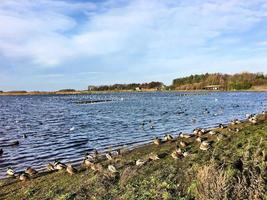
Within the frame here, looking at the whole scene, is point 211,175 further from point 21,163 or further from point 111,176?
point 21,163

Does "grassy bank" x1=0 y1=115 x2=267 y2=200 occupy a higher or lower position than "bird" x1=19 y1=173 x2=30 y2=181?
higher

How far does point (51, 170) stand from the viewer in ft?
54.8

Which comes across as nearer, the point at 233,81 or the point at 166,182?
the point at 166,182

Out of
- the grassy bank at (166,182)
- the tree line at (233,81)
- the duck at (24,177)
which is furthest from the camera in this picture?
the tree line at (233,81)

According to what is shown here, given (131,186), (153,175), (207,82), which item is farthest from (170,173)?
(207,82)

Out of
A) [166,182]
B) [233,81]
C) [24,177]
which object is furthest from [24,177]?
[233,81]

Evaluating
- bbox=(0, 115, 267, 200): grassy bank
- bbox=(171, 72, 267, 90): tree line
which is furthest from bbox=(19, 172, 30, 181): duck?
bbox=(171, 72, 267, 90): tree line

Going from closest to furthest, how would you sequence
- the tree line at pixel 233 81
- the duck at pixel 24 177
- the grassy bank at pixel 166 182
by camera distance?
the grassy bank at pixel 166 182
the duck at pixel 24 177
the tree line at pixel 233 81

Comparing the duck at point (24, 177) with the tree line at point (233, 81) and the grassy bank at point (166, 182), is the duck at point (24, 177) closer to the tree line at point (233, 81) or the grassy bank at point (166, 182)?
the grassy bank at point (166, 182)

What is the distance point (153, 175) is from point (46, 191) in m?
3.55

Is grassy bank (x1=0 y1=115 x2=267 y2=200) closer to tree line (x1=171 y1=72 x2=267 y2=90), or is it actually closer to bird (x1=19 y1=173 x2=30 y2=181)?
bird (x1=19 y1=173 x2=30 y2=181)

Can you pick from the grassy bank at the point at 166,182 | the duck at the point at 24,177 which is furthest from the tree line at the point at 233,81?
the grassy bank at the point at 166,182

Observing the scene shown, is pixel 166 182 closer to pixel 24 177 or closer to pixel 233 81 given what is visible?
pixel 24 177

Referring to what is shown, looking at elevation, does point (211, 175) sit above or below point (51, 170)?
above
